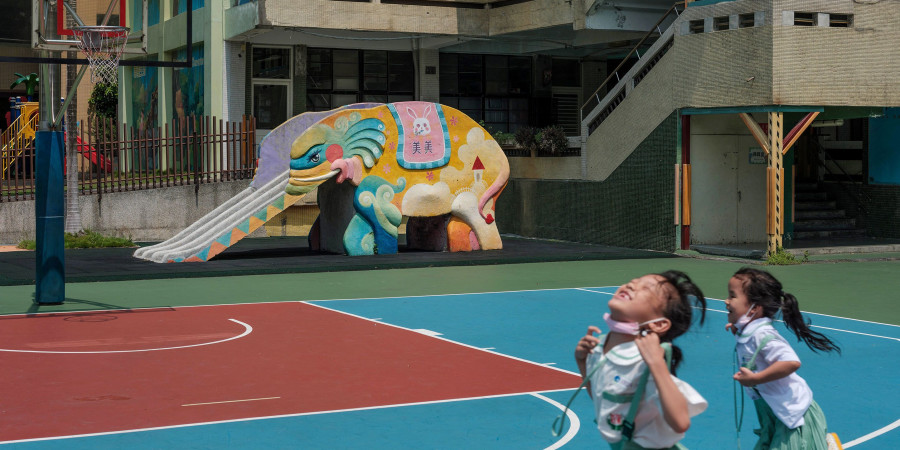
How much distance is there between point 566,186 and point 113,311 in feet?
47.9

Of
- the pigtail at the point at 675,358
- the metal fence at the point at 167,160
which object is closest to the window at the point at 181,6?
the metal fence at the point at 167,160

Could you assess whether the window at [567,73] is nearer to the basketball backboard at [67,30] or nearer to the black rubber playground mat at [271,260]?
the black rubber playground mat at [271,260]

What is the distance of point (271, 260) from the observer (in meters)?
22.5

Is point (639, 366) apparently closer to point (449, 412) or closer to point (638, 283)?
point (638, 283)

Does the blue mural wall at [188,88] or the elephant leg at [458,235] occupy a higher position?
the blue mural wall at [188,88]

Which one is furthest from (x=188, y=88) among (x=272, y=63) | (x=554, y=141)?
(x=554, y=141)

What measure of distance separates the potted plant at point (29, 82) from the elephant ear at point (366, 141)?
27.4m

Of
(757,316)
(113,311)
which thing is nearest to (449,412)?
(757,316)

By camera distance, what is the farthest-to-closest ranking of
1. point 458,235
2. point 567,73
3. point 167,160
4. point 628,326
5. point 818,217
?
1. point 567,73
2. point 818,217
3. point 167,160
4. point 458,235
5. point 628,326

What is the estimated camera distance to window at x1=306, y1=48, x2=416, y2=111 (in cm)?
3228

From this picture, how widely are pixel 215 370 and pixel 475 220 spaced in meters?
13.1

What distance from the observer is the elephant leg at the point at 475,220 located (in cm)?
2391

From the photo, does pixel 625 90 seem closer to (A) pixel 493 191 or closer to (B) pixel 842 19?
(A) pixel 493 191

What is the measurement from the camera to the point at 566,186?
92.3 feet
